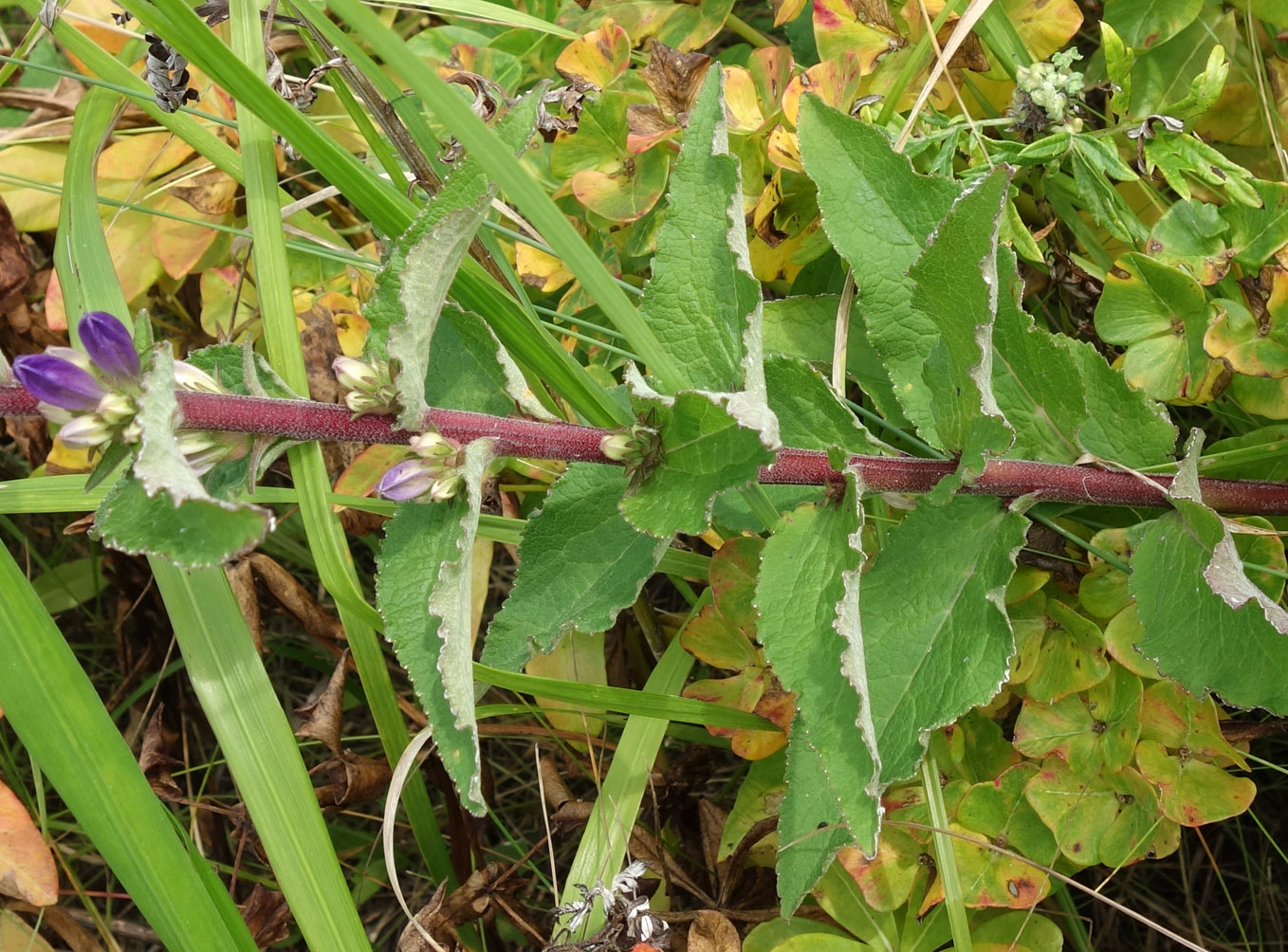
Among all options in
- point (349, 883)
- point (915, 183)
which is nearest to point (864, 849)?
point (915, 183)

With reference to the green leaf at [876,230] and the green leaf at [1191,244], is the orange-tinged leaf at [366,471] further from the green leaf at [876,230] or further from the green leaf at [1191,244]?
the green leaf at [1191,244]

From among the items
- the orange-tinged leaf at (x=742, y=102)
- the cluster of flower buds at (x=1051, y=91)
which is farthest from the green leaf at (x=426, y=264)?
the cluster of flower buds at (x=1051, y=91)

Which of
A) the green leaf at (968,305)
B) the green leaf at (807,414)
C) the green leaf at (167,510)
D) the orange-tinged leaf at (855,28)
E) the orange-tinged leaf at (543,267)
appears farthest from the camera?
the orange-tinged leaf at (543,267)

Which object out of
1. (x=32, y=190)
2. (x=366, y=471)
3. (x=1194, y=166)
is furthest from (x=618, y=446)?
(x=32, y=190)

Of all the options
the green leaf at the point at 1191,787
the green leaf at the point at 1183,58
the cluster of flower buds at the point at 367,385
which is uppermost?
the cluster of flower buds at the point at 367,385

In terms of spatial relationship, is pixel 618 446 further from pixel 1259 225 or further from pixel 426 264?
pixel 1259 225

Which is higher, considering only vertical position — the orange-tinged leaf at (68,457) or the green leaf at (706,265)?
the green leaf at (706,265)

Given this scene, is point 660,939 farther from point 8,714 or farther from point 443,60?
point 443,60
